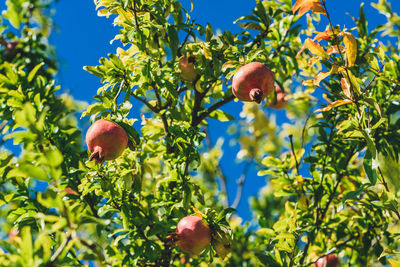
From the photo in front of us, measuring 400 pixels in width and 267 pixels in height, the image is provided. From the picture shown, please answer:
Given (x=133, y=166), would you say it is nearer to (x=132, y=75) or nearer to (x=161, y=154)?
(x=161, y=154)

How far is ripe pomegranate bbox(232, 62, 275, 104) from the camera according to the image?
1.80m

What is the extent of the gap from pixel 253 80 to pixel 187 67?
465 millimetres

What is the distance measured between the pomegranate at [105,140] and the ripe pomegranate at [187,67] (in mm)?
645

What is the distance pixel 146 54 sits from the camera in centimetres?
210

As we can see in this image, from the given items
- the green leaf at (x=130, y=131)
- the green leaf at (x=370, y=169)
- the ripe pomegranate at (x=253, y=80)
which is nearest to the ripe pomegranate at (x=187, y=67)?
the ripe pomegranate at (x=253, y=80)

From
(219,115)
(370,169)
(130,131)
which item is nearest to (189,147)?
(130,131)

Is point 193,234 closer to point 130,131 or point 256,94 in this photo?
point 130,131

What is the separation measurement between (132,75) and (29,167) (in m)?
1.15

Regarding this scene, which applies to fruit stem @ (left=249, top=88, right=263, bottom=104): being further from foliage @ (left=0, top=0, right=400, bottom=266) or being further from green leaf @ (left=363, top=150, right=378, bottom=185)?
green leaf @ (left=363, top=150, right=378, bottom=185)

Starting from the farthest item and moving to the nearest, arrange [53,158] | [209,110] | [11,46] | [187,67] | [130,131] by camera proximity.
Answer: [11,46] → [209,110] → [187,67] → [130,131] → [53,158]

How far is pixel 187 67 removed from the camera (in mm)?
2113

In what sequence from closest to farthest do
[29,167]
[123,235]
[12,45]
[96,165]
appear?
[29,167], [96,165], [123,235], [12,45]

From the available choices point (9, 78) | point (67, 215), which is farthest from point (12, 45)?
point (67, 215)

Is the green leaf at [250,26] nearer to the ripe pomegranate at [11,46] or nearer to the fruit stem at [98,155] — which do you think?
the fruit stem at [98,155]
